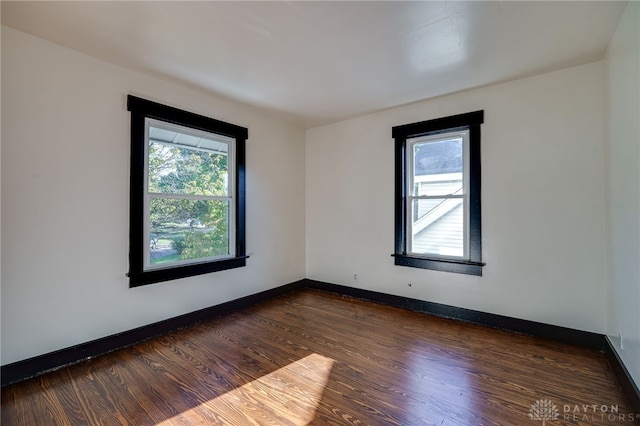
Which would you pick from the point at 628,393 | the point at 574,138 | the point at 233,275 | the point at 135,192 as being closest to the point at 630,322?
the point at 628,393

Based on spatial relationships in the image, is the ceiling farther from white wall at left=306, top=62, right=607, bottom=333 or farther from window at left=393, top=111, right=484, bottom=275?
window at left=393, top=111, right=484, bottom=275

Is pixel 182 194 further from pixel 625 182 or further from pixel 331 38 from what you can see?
pixel 625 182

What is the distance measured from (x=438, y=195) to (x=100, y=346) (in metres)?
3.79

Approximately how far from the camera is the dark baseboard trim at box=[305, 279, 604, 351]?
2670mm

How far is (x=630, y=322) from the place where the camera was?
1935 mm

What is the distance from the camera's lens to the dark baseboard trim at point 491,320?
2.67m

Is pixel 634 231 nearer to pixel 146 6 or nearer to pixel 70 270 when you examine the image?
pixel 146 6

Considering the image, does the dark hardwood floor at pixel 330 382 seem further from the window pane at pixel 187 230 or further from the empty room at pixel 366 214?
the window pane at pixel 187 230

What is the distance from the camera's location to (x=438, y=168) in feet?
11.6

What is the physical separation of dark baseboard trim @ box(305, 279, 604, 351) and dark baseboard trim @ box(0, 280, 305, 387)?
187cm

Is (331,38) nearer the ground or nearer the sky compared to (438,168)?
nearer the sky

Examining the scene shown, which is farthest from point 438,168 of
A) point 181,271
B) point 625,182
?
point 181,271

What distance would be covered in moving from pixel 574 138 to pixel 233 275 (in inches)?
155

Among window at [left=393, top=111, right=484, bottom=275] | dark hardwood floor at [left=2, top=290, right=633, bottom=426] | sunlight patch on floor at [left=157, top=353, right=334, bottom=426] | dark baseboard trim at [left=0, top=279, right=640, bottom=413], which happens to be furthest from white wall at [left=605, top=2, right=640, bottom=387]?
sunlight patch on floor at [left=157, top=353, right=334, bottom=426]
